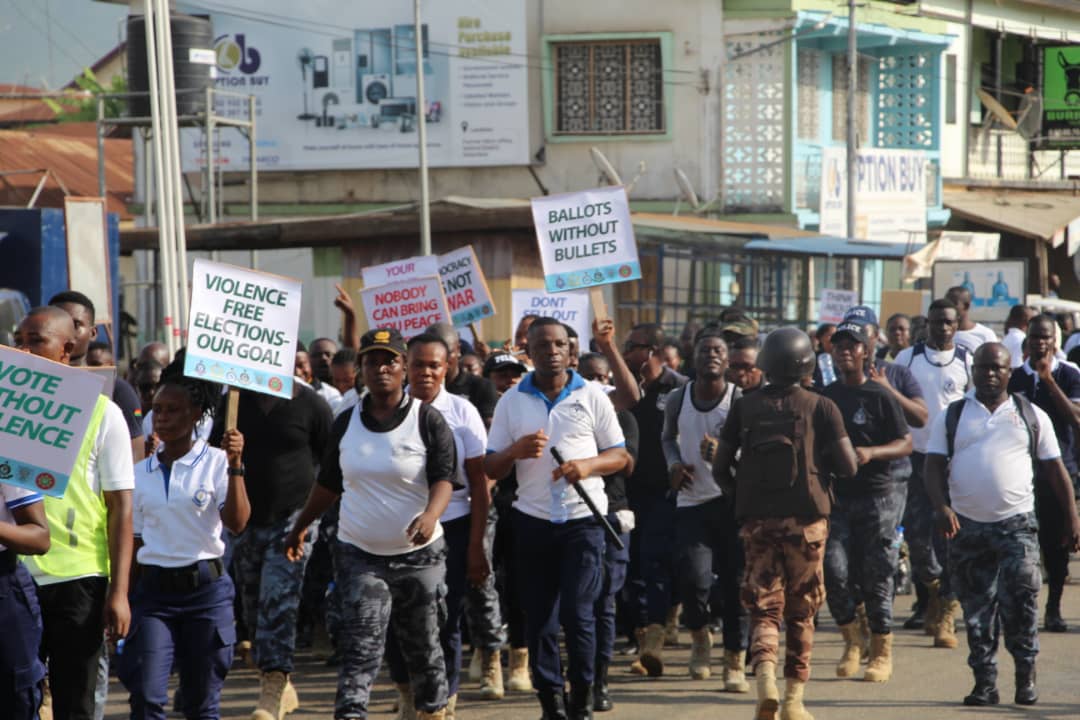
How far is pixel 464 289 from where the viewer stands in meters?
13.6

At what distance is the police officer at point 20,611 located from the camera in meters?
5.59

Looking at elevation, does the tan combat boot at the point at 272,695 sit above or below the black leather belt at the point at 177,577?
below

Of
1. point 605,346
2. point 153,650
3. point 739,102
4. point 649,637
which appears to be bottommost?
point 649,637

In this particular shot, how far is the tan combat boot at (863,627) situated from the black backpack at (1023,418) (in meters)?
1.35

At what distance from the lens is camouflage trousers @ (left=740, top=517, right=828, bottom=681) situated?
813cm

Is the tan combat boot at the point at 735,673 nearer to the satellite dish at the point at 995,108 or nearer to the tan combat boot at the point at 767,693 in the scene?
the tan combat boot at the point at 767,693

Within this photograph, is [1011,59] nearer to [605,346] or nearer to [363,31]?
[363,31]

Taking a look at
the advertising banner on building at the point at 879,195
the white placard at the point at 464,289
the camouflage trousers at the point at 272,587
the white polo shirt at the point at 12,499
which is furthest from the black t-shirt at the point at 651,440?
the advertising banner on building at the point at 879,195

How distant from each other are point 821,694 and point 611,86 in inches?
919

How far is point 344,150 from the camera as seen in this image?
3375 cm

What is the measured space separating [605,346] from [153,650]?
3.50 m

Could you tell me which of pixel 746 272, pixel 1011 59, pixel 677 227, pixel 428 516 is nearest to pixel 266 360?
pixel 428 516

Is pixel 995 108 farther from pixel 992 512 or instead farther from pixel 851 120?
pixel 992 512

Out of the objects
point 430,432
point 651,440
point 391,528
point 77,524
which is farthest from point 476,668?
point 77,524
